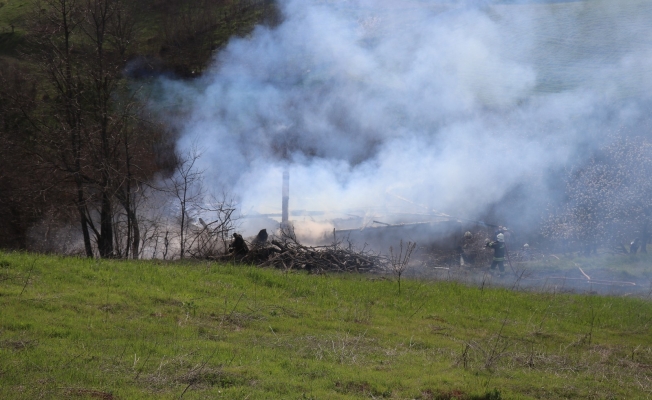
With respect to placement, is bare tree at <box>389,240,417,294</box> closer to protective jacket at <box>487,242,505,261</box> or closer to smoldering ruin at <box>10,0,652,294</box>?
smoldering ruin at <box>10,0,652,294</box>

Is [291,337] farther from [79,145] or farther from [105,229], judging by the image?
[79,145]

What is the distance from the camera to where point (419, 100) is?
944 inches

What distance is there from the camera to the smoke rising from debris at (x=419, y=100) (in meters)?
21.0

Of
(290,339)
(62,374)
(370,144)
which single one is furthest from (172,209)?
(62,374)

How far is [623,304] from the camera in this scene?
11.5 metres

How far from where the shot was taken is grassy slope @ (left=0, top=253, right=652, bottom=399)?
18.3ft

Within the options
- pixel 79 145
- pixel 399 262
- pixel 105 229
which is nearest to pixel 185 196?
pixel 105 229

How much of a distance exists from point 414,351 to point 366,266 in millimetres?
6254

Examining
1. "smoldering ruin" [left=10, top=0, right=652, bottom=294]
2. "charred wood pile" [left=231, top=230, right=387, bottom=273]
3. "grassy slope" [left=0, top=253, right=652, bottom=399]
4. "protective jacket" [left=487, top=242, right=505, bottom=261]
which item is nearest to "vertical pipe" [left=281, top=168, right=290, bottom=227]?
"smoldering ruin" [left=10, top=0, right=652, bottom=294]

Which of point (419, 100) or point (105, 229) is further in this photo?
point (419, 100)

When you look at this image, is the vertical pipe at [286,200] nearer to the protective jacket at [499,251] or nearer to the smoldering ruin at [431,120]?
the smoldering ruin at [431,120]

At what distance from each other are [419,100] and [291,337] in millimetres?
17802

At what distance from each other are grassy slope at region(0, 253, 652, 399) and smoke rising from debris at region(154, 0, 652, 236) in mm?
8974

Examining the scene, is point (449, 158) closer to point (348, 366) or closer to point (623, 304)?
point (623, 304)
